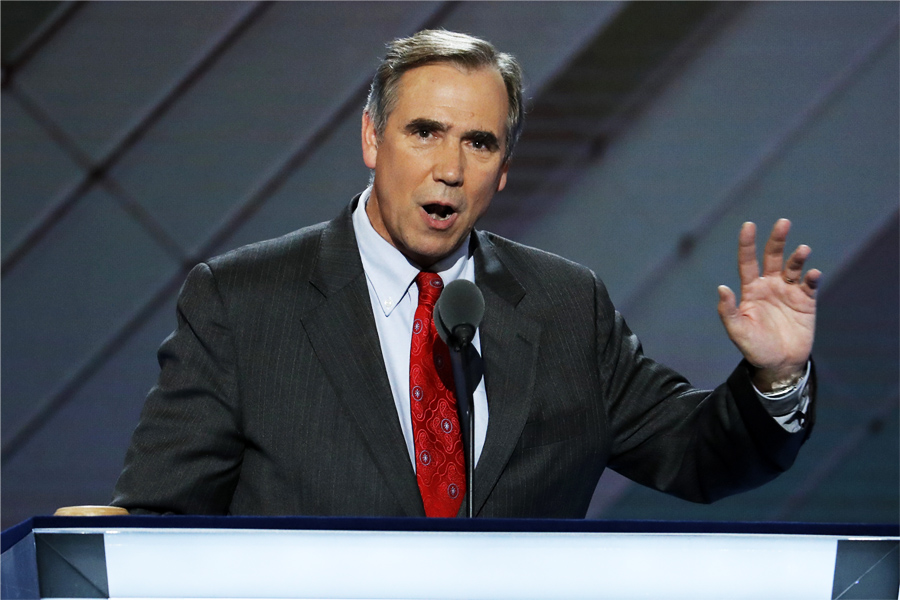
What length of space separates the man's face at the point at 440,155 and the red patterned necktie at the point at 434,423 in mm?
155

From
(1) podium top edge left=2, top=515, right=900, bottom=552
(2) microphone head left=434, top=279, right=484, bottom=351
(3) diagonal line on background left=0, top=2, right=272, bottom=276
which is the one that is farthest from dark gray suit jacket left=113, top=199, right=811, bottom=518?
(3) diagonal line on background left=0, top=2, right=272, bottom=276

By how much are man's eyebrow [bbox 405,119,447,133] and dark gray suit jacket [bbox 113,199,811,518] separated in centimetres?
24

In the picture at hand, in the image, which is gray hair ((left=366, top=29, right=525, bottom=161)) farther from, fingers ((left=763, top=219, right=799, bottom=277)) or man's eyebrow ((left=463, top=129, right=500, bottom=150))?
fingers ((left=763, top=219, right=799, bottom=277))

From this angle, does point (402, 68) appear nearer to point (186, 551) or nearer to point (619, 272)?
point (186, 551)

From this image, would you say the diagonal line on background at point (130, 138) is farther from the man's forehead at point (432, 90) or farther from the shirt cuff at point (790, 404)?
the shirt cuff at point (790, 404)

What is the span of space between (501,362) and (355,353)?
0.88 ft

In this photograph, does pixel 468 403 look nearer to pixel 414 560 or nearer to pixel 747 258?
pixel 414 560

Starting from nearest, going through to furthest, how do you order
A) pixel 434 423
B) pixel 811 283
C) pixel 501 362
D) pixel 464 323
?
1. pixel 464 323
2. pixel 811 283
3. pixel 434 423
4. pixel 501 362

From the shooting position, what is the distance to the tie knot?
171 cm

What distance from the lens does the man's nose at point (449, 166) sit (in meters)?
1.65

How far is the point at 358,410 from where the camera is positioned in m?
1.57

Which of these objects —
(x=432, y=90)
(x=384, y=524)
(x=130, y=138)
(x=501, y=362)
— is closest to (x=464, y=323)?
(x=384, y=524)

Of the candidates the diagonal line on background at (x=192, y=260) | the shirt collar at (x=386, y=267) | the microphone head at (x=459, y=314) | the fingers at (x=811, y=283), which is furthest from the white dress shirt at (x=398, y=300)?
the diagonal line on background at (x=192, y=260)

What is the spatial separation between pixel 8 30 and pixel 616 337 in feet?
9.46
